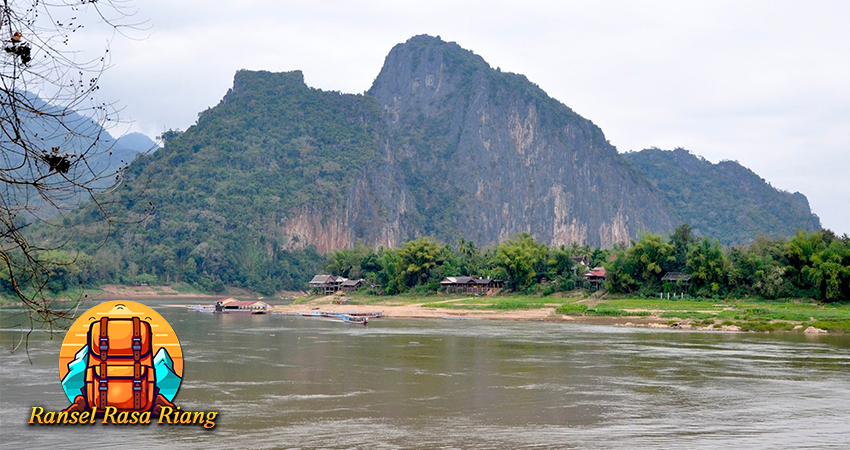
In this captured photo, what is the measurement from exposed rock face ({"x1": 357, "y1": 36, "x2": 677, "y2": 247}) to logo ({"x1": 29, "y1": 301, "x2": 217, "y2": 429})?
150794 mm

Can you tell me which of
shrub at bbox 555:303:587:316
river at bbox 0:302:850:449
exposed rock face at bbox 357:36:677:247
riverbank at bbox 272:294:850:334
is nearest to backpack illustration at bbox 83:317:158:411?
river at bbox 0:302:850:449

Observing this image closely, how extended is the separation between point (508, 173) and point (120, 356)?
166592 mm

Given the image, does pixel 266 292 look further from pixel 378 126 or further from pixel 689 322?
pixel 689 322

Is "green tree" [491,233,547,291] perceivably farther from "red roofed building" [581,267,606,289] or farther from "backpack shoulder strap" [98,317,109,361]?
"backpack shoulder strap" [98,317,109,361]

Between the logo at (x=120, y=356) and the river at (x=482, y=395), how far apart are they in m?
3.97

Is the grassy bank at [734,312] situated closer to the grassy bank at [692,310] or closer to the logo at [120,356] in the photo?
the grassy bank at [692,310]

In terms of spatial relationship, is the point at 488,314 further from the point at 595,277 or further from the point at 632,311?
the point at 595,277

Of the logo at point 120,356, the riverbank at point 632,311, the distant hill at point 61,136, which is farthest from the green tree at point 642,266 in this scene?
the distant hill at point 61,136

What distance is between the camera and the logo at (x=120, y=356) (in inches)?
320

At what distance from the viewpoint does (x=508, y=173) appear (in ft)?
567

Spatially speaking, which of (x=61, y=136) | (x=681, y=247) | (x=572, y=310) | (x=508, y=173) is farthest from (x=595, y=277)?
(x=508, y=173)

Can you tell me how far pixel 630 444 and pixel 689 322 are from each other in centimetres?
2993

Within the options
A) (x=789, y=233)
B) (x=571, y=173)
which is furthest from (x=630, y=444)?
(x=789, y=233)

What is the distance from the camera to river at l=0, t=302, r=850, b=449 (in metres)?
13.5
